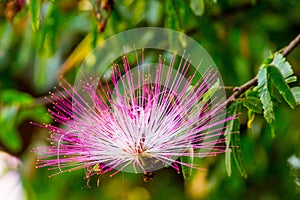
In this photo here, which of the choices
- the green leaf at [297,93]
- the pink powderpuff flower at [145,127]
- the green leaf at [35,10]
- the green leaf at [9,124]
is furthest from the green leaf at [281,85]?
the green leaf at [9,124]

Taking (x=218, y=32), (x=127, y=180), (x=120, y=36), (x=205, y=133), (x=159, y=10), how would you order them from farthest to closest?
(x=127, y=180) < (x=218, y=32) < (x=159, y=10) < (x=120, y=36) < (x=205, y=133)

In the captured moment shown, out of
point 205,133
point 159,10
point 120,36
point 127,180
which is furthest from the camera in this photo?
point 127,180

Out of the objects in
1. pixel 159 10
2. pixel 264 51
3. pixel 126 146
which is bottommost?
pixel 126 146

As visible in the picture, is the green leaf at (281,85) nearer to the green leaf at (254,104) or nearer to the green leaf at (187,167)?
the green leaf at (254,104)

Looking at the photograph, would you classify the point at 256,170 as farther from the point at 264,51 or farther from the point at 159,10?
the point at 159,10

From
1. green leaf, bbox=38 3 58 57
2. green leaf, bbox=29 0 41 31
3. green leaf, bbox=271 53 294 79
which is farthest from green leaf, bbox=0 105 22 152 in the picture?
green leaf, bbox=271 53 294 79

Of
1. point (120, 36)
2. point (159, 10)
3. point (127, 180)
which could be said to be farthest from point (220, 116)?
point (127, 180)
